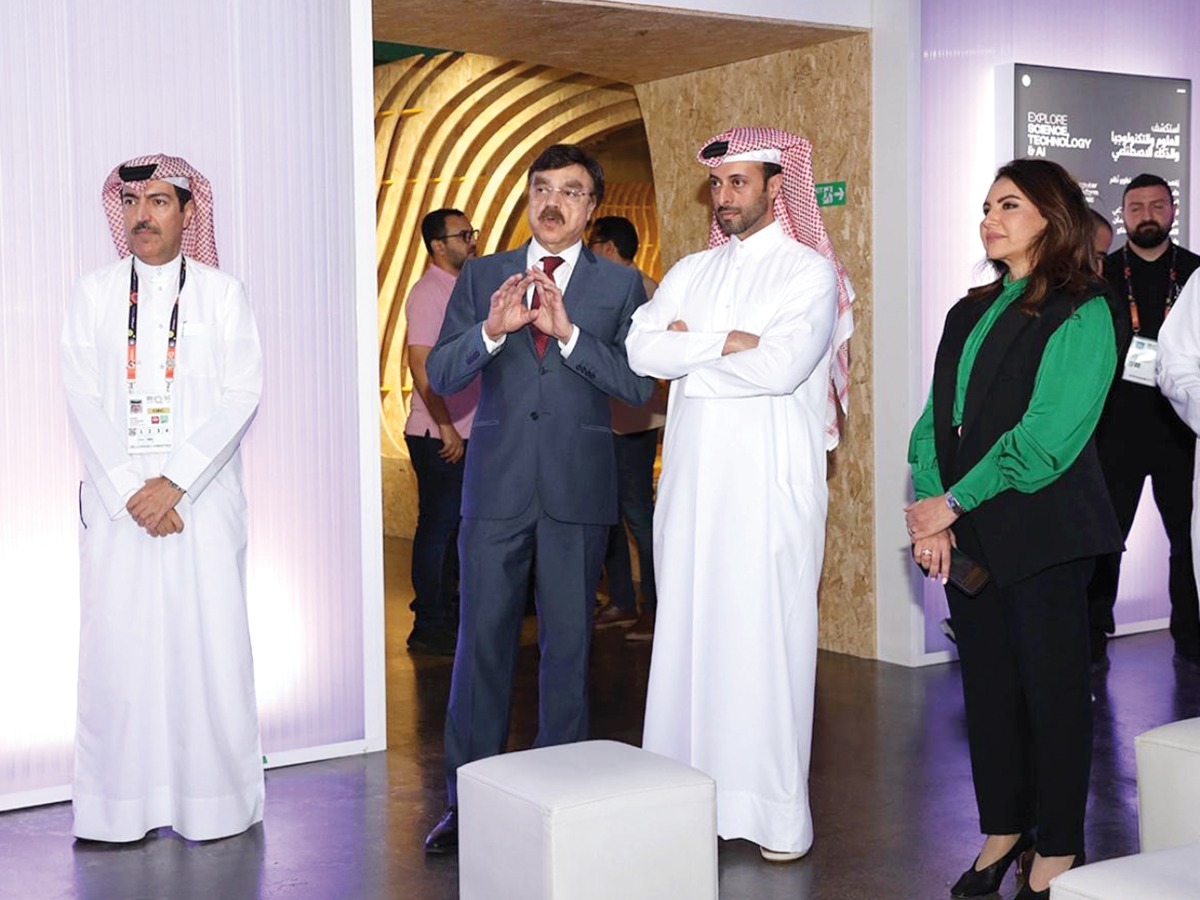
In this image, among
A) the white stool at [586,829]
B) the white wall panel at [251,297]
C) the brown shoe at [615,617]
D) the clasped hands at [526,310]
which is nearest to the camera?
the white stool at [586,829]

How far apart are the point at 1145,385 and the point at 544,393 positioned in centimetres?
346

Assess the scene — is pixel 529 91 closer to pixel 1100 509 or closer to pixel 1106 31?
pixel 1106 31

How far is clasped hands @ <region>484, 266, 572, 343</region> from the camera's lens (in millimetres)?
4387

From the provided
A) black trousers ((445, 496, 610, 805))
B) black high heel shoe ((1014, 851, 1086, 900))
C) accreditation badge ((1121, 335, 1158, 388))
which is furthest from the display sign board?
black high heel shoe ((1014, 851, 1086, 900))

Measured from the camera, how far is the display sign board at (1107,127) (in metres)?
7.15

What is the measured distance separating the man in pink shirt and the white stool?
12.2 ft

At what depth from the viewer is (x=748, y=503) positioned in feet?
14.7

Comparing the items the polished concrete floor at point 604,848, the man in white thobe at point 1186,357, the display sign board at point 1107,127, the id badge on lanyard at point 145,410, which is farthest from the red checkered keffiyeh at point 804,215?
the display sign board at point 1107,127

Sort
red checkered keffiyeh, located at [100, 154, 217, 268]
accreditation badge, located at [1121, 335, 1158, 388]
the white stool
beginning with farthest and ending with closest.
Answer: accreditation badge, located at [1121, 335, 1158, 388], red checkered keffiyeh, located at [100, 154, 217, 268], the white stool

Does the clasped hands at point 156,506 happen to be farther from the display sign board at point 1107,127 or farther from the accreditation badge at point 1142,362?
the display sign board at point 1107,127

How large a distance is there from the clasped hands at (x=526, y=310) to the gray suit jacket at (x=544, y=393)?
0.24 ft

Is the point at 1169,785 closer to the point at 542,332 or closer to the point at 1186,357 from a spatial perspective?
the point at 1186,357

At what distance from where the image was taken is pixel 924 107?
6.89m

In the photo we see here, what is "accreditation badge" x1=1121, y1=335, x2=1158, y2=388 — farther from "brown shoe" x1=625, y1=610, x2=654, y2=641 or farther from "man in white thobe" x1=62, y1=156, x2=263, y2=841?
"man in white thobe" x1=62, y1=156, x2=263, y2=841
